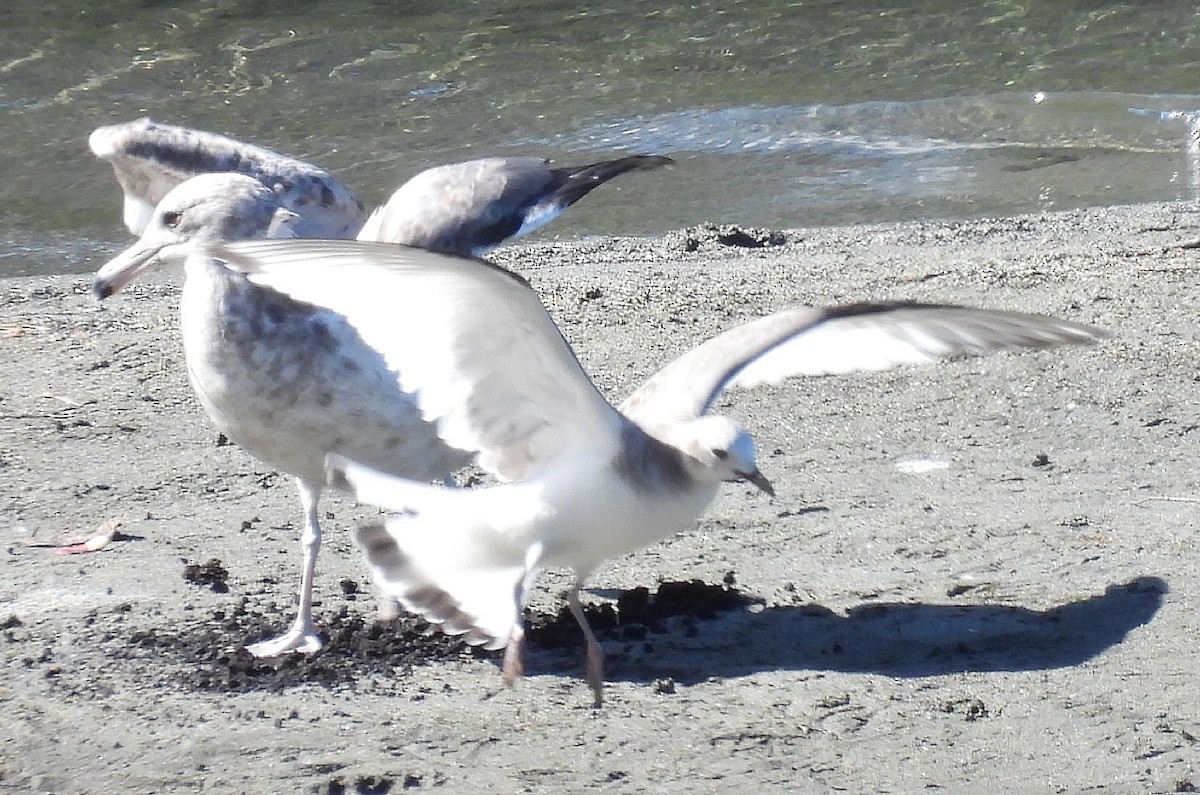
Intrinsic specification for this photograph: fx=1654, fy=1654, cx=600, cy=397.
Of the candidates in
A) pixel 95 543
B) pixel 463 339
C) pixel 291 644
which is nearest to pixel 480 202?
pixel 463 339

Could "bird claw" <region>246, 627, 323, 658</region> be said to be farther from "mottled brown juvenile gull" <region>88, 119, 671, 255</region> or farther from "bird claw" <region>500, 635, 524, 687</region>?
"mottled brown juvenile gull" <region>88, 119, 671, 255</region>

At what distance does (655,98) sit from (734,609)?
28.5 feet

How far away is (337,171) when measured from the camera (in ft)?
35.8

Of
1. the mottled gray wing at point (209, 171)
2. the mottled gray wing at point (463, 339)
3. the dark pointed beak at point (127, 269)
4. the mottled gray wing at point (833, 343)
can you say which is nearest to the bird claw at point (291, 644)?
the mottled gray wing at point (463, 339)

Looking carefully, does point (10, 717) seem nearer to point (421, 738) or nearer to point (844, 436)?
point (421, 738)

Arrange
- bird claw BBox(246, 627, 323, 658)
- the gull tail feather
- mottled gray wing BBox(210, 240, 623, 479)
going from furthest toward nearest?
bird claw BBox(246, 627, 323, 658) → the gull tail feather → mottled gray wing BBox(210, 240, 623, 479)

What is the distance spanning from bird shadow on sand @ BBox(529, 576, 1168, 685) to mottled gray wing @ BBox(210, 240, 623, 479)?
64 cm

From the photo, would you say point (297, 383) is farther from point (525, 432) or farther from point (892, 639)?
point (892, 639)

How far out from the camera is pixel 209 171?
5.36m

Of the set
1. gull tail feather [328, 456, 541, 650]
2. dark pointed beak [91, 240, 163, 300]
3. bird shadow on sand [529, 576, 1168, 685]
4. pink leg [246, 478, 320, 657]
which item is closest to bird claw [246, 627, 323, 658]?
pink leg [246, 478, 320, 657]

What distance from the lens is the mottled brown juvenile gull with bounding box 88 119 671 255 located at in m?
4.61

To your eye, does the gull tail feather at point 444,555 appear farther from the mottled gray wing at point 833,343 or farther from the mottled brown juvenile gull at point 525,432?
the mottled gray wing at point 833,343

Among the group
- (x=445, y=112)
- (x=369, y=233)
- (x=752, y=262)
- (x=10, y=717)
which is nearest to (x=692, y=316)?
(x=752, y=262)

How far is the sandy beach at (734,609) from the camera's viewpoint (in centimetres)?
351
